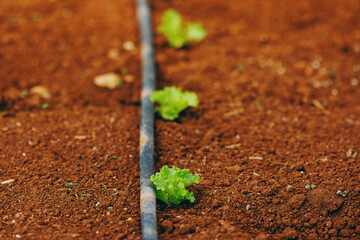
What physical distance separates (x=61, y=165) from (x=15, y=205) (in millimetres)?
415

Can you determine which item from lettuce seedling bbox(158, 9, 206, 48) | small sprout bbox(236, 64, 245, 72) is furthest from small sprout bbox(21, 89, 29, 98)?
small sprout bbox(236, 64, 245, 72)

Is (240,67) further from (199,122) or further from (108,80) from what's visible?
(108,80)

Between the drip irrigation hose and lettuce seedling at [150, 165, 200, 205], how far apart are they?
69mm

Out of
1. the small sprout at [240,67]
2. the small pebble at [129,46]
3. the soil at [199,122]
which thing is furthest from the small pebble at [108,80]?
the small sprout at [240,67]

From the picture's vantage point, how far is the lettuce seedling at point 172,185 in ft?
7.25

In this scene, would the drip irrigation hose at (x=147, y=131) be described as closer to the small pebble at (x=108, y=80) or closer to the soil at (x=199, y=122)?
the soil at (x=199, y=122)

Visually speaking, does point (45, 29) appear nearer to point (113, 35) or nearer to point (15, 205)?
point (113, 35)

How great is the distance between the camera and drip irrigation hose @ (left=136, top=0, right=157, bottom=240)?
6.74 feet

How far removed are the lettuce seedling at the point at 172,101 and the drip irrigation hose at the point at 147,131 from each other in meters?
0.10

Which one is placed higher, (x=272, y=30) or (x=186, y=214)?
(x=272, y=30)

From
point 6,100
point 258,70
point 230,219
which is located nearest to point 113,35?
point 6,100

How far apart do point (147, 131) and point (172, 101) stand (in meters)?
0.41

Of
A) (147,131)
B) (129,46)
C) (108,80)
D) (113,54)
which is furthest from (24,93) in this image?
(147,131)

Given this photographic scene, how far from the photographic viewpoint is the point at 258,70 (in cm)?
370
